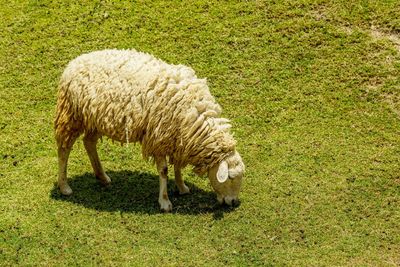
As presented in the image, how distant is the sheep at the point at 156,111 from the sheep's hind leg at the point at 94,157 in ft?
1.34

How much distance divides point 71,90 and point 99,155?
1.77 metres

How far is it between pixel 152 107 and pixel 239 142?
90.8 inches

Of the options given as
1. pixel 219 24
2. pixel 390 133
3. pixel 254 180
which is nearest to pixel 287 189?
pixel 254 180

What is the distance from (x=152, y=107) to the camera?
822cm

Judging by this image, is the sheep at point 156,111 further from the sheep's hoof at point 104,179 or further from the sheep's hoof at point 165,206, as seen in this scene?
the sheep's hoof at point 104,179

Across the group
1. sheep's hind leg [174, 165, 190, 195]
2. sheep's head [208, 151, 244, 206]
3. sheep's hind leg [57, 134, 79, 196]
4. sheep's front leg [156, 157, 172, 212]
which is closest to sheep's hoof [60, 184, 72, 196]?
sheep's hind leg [57, 134, 79, 196]

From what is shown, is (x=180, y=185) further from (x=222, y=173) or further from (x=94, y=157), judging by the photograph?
(x=94, y=157)

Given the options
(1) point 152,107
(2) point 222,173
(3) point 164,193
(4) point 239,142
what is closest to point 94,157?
(3) point 164,193

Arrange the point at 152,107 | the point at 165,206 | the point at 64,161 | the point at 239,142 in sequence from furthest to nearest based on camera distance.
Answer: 1. the point at 239,142
2. the point at 64,161
3. the point at 165,206
4. the point at 152,107

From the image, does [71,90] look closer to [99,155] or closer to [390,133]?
[99,155]

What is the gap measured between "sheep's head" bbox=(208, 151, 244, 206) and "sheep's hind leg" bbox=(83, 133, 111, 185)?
5.58 ft

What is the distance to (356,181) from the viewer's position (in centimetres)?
914

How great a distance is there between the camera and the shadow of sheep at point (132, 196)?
878cm

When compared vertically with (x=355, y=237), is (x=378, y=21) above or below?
above
